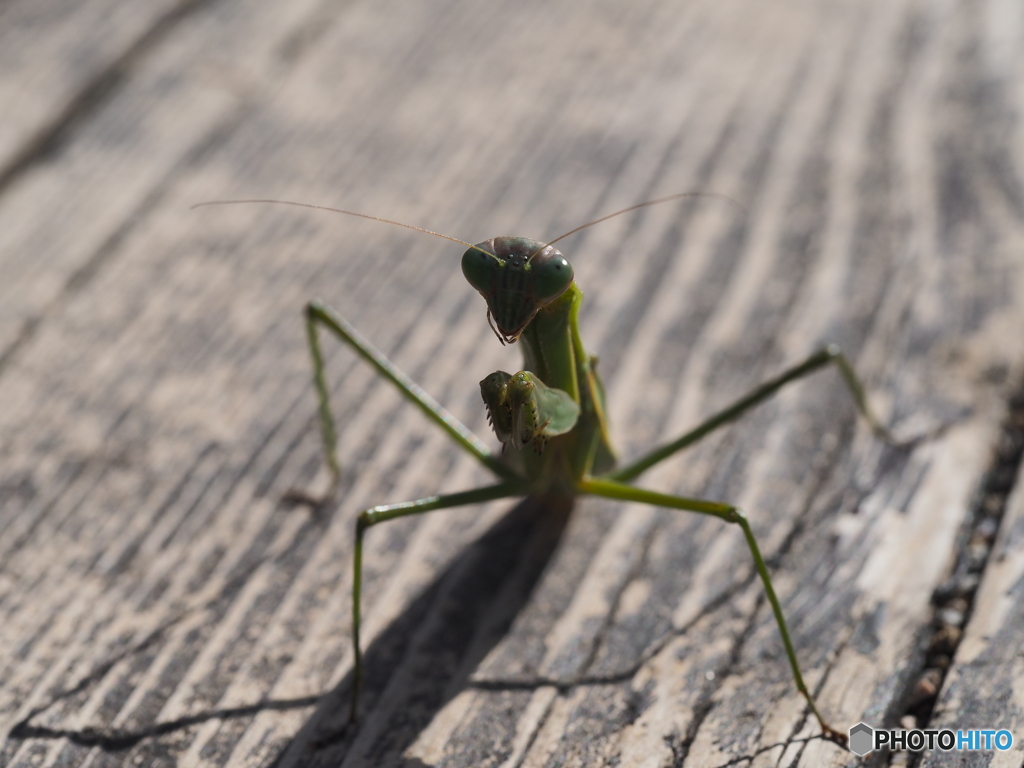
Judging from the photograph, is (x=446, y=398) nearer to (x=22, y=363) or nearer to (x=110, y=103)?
(x=22, y=363)

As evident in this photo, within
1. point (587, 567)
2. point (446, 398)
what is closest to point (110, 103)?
point (446, 398)

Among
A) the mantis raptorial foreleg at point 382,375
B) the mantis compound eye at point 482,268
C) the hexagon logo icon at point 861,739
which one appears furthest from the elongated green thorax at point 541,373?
the hexagon logo icon at point 861,739

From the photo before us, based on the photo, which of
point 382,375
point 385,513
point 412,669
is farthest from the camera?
point 382,375

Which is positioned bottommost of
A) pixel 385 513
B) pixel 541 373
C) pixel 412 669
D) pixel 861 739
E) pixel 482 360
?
pixel 861 739

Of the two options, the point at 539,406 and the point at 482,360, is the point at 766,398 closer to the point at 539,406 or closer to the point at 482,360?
the point at 539,406

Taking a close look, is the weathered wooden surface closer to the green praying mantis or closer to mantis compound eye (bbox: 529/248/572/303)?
the green praying mantis

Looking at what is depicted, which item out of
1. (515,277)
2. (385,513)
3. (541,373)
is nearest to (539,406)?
(541,373)

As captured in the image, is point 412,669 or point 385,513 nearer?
point 412,669

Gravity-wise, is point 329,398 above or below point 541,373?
above
